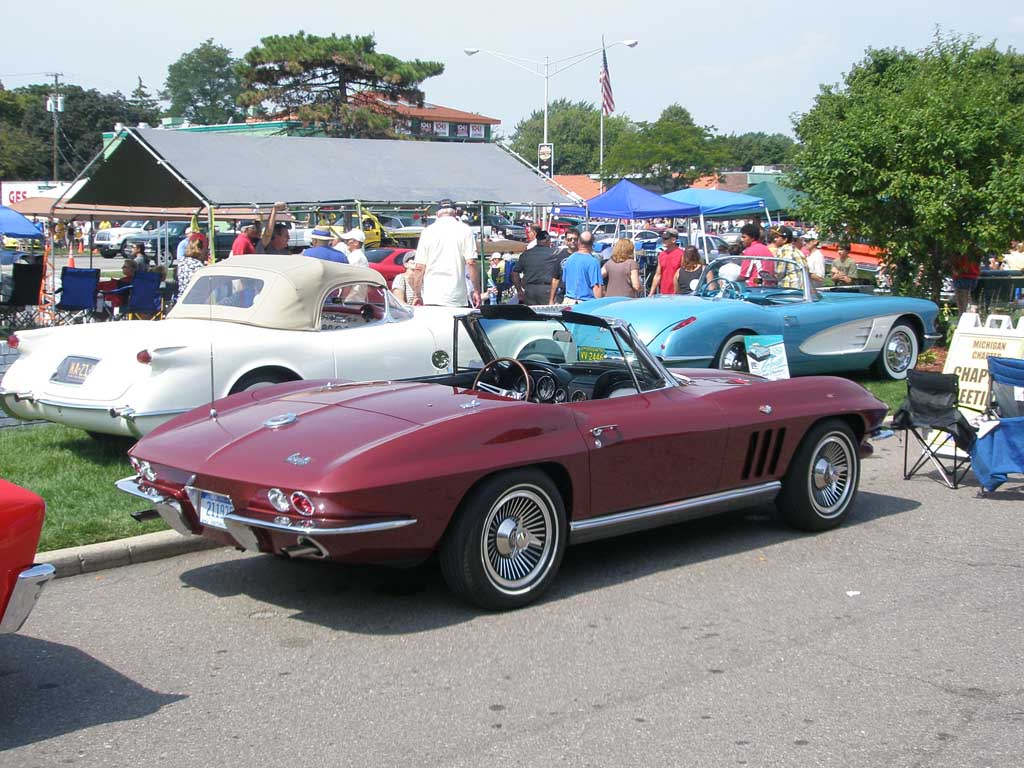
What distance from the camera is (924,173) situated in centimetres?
1433

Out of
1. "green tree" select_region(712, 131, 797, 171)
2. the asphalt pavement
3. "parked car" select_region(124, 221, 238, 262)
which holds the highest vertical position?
"green tree" select_region(712, 131, 797, 171)

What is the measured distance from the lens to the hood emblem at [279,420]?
Result: 214 inches

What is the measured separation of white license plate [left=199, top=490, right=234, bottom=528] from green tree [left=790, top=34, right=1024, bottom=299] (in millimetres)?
11287

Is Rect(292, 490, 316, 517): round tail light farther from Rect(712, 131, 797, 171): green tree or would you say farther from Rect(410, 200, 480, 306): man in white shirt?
Rect(712, 131, 797, 171): green tree

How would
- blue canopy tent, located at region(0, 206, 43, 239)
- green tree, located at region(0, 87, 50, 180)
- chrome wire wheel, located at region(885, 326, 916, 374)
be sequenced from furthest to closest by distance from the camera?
green tree, located at region(0, 87, 50, 180)
blue canopy tent, located at region(0, 206, 43, 239)
chrome wire wheel, located at region(885, 326, 916, 374)

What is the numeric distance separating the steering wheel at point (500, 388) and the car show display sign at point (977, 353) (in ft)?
16.7

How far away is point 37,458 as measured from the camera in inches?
320

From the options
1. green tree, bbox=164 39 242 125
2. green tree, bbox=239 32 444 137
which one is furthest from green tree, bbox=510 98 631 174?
green tree, bbox=239 32 444 137

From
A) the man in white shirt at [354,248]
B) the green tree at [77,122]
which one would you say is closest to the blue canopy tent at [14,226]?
the man in white shirt at [354,248]

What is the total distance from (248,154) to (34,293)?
141 inches

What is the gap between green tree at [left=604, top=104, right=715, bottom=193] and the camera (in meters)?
55.7

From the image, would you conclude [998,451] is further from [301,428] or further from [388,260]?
[388,260]

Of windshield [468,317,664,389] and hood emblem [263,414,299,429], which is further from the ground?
windshield [468,317,664,389]

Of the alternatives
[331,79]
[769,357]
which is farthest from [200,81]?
[769,357]
